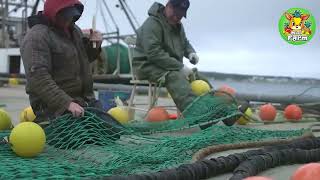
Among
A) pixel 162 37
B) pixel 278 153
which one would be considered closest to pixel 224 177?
pixel 278 153

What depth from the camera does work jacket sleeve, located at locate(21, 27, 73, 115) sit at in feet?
13.0

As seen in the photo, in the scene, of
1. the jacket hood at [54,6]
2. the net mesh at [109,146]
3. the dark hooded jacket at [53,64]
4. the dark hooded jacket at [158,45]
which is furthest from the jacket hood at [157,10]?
the jacket hood at [54,6]

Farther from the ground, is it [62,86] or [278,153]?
[62,86]

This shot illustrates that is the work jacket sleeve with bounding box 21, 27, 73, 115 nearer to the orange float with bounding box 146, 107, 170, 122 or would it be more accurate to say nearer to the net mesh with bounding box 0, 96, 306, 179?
the net mesh with bounding box 0, 96, 306, 179

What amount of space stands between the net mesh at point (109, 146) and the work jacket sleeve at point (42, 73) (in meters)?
0.15

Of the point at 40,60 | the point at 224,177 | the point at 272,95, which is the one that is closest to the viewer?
the point at 224,177

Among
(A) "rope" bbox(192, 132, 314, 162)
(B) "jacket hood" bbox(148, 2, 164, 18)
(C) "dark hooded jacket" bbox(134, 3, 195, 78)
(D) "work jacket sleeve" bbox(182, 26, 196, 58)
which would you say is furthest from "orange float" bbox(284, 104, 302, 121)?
(A) "rope" bbox(192, 132, 314, 162)

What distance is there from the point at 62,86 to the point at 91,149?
31.4 inches

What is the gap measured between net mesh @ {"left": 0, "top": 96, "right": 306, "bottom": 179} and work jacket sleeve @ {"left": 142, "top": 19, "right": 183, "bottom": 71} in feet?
2.97

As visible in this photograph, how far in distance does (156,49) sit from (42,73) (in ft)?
7.08

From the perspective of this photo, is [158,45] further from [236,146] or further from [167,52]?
[236,146]

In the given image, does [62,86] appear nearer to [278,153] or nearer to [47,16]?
[47,16]

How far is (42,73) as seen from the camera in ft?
13.1

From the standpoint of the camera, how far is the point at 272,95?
31.0ft
